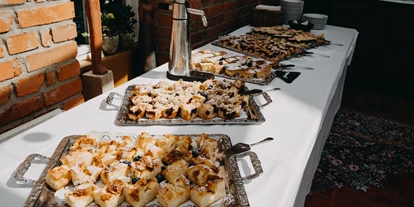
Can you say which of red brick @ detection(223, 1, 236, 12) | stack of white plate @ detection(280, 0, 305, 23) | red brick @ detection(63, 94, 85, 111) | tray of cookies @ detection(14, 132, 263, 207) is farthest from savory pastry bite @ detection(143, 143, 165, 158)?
stack of white plate @ detection(280, 0, 305, 23)

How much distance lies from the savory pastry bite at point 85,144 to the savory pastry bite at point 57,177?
9cm

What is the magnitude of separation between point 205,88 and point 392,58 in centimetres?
293

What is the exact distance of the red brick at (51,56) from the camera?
120 centimetres

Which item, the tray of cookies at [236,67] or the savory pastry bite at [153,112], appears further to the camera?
the tray of cookies at [236,67]

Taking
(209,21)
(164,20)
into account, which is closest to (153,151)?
A: (164,20)

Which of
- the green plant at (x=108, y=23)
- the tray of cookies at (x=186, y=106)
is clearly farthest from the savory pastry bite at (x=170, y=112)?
the green plant at (x=108, y=23)

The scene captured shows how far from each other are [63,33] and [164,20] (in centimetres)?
74

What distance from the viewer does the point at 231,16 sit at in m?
2.48

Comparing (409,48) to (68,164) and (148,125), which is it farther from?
(68,164)

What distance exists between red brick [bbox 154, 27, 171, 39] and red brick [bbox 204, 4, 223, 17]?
1.02 ft

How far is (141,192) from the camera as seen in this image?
0.66 metres

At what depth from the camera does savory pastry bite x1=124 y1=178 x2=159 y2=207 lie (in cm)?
65

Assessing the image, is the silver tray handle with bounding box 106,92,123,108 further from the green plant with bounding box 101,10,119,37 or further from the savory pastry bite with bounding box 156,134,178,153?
the green plant with bounding box 101,10,119,37

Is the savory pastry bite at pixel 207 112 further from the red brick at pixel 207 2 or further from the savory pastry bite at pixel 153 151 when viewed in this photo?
the red brick at pixel 207 2
